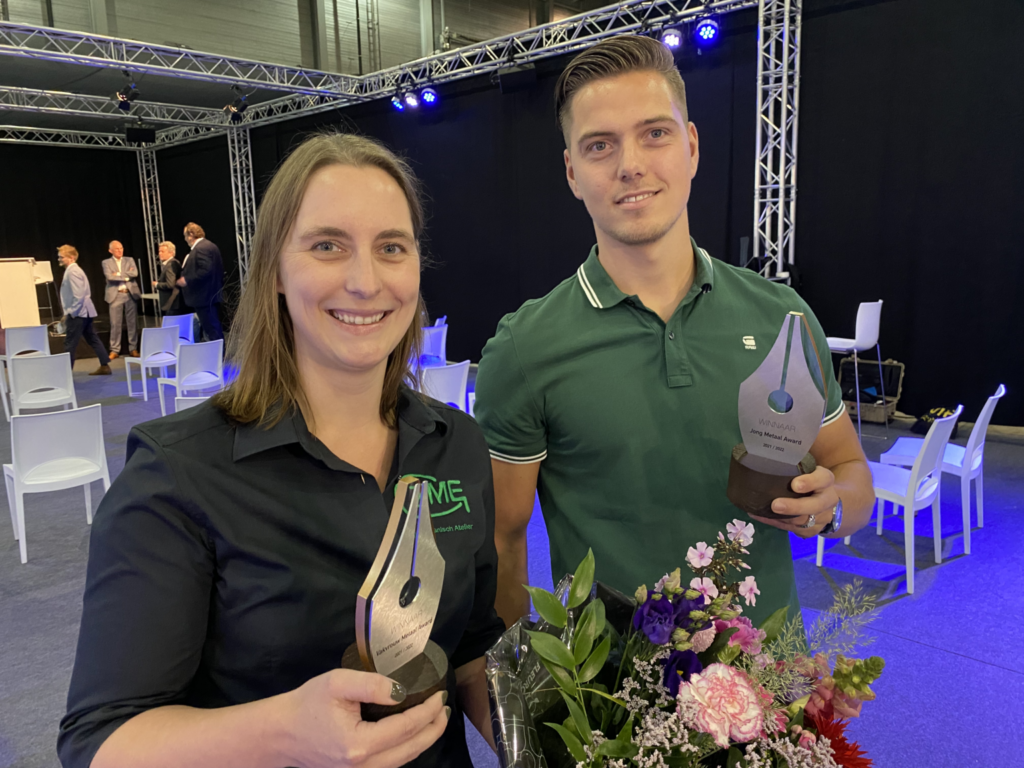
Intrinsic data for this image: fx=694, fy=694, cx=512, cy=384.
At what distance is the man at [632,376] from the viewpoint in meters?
1.22

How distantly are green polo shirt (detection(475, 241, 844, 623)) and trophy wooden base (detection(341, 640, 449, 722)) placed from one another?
1.80 feet

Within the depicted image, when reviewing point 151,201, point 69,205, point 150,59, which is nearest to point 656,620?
point 150,59

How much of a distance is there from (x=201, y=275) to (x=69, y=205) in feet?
30.4

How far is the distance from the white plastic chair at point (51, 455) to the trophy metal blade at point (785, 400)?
12.6 ft

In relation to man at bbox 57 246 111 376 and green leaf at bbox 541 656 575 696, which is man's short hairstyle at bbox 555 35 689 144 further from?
man at bbox 57 246 111 376

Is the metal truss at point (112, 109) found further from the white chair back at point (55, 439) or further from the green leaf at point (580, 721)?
the green leaf at point (580, 721)

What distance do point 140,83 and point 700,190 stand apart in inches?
359

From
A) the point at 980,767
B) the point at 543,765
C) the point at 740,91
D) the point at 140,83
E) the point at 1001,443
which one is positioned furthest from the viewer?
the point at 140,83

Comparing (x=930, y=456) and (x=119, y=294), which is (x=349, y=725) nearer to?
(x=930, y=456)

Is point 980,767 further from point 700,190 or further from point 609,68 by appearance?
point 700,190

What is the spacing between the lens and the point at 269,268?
0.99 meters

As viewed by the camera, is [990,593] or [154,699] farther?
[990,593]

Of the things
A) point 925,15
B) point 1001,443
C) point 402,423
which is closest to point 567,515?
point 402,423

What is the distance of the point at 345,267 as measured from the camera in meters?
0.94
